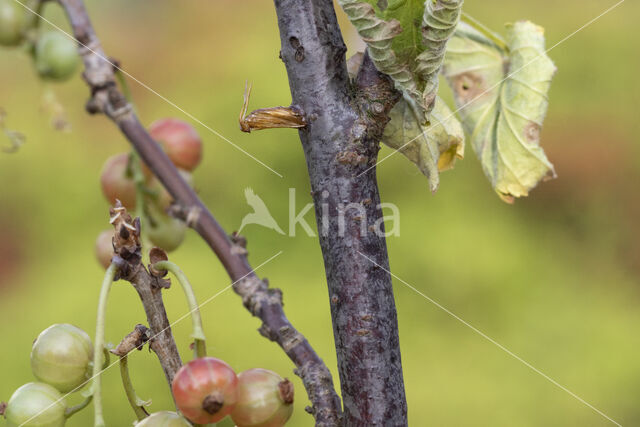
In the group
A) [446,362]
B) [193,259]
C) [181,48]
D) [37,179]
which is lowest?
[446,362]

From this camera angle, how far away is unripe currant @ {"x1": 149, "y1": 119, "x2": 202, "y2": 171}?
417mm

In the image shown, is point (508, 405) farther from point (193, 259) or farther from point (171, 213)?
point (171, 213)

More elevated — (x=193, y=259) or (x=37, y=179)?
(x=37, y=179)

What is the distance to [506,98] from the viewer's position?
0.55 m

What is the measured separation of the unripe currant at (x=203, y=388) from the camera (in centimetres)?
30

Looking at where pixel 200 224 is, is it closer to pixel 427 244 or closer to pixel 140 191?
pixel 140 191

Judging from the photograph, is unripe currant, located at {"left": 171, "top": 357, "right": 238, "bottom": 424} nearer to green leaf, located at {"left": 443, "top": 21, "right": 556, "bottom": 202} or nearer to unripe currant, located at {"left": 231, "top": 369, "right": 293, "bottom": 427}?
unripe currant, located at {"left": 231, "top": 369, "right": 293, "bottom": 427}

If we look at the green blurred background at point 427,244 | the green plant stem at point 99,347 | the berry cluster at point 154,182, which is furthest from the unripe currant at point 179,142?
the green blurred background at point 427,244

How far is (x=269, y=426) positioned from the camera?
34 centimetres

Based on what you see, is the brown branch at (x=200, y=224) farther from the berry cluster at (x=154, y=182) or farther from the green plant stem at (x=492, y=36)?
the green plant stem at (x=492, y=36)

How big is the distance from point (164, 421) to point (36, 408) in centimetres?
6

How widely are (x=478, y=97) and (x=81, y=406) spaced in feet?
1.30

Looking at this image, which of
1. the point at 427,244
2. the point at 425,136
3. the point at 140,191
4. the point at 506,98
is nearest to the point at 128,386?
the point at 140,191

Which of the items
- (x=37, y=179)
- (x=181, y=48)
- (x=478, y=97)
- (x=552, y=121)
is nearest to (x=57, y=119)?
(x=478, y=97)
